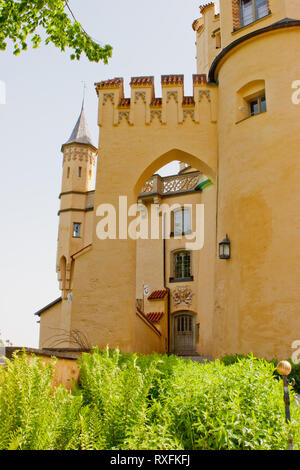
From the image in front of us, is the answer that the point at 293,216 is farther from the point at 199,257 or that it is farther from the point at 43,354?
the point at 199,257

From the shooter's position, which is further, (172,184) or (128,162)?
(172,184)

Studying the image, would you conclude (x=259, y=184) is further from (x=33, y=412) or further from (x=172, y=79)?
(x=33, y=412)

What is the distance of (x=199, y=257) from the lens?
1797 cm

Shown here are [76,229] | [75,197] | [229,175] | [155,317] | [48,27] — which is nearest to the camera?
[48,27]

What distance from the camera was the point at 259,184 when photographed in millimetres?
10000

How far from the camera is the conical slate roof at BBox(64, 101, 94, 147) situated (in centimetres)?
2292

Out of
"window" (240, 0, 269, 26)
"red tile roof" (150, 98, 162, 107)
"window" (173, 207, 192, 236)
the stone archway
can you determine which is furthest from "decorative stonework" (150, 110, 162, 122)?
the stone archway

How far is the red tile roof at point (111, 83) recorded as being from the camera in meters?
12.3

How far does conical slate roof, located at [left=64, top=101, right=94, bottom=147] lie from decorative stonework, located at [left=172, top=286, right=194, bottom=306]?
32.4 feet

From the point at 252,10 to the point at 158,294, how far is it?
11.4 m

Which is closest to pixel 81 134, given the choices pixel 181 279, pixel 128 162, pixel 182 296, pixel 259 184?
pixel 181 279

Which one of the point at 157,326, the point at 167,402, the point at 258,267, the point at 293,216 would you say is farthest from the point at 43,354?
the point at 157,326

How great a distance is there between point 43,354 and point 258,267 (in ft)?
19.5

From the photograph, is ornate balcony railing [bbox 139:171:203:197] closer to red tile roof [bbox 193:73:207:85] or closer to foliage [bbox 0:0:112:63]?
red tile roof [bbox 193:73:207:85]
